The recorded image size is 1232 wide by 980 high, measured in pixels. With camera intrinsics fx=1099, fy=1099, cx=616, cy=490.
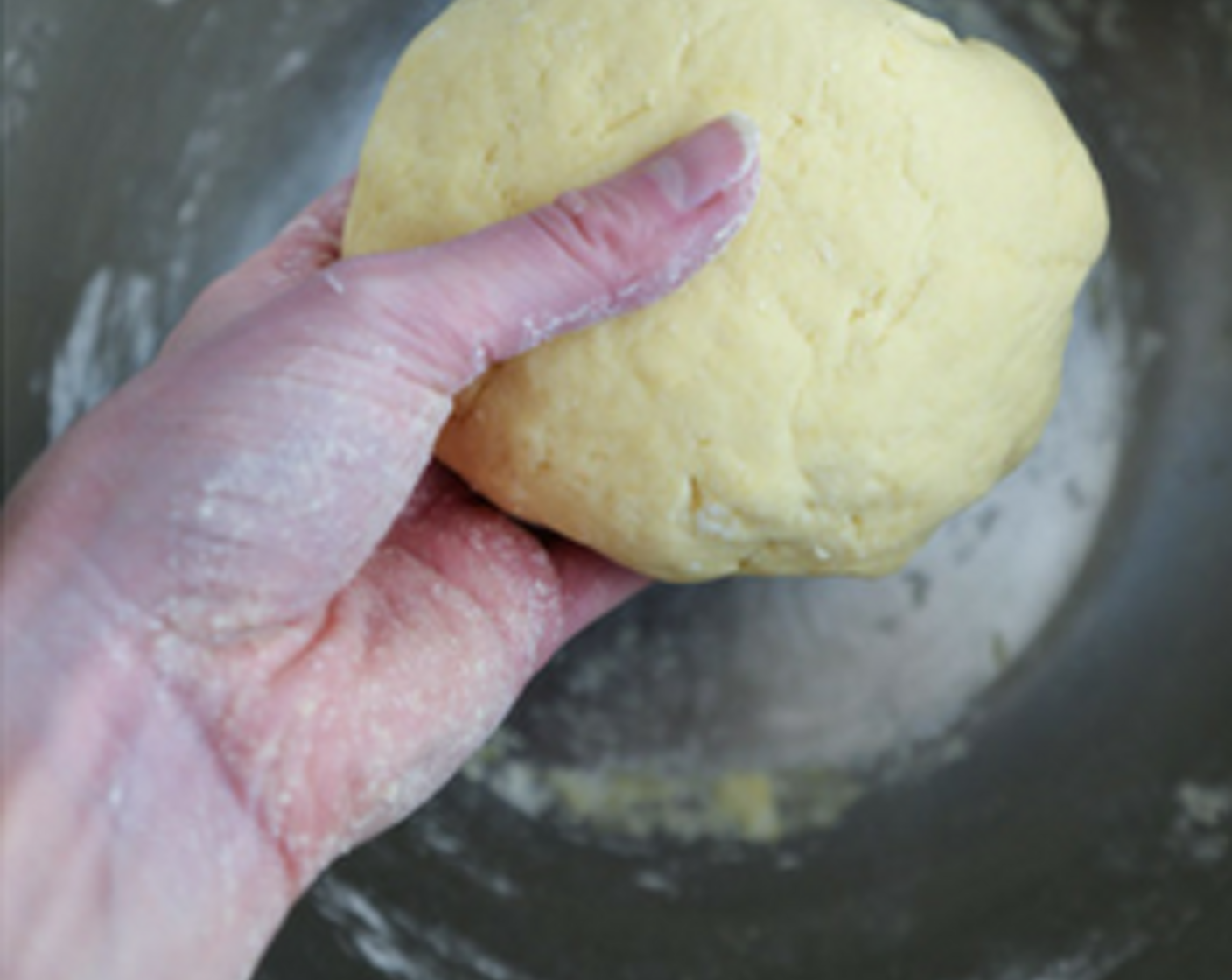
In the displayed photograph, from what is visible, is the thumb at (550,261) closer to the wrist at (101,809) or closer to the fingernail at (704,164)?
the fingernail at (704,164)

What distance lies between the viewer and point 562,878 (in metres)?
1.43

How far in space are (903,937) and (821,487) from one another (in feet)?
2.46

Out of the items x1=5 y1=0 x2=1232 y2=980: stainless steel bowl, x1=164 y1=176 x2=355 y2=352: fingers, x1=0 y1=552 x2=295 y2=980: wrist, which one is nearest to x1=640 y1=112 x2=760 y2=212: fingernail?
x1=164 y1=176 x2=355 y2=352: fingers

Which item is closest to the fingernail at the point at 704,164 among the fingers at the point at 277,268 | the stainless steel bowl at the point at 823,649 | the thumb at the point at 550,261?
the thumb at the point at 550,261

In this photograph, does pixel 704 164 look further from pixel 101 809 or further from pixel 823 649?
pixel 823 649

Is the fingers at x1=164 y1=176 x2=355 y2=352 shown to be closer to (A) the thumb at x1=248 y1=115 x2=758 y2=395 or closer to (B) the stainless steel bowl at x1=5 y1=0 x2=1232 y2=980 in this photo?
(A) the thumb at x1=248 y1=115 x2=758 y2=395

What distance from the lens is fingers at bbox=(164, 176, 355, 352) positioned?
3.51 feet

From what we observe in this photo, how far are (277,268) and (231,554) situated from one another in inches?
16.6

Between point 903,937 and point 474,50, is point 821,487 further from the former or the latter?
A: point 903,937

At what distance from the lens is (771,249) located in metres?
0.86

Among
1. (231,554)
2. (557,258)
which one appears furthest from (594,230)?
(231,554)

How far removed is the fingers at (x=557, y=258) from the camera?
80cm

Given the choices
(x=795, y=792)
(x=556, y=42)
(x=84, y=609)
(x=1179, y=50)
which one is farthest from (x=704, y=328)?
(x=1179, y=50)

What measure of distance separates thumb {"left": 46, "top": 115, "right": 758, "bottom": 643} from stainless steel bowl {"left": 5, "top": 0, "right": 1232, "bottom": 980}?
0.71 m
